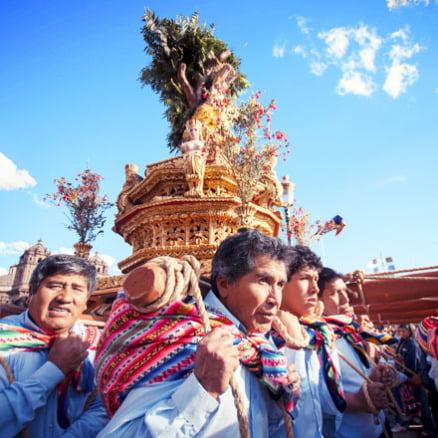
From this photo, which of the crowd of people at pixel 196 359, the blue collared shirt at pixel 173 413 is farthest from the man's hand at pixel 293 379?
the blue collared shirt at pixel 173 413

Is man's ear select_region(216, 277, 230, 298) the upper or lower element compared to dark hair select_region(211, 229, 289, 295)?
lower

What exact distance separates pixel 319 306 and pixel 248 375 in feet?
5.14

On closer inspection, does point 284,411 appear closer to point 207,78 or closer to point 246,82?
point 207,78

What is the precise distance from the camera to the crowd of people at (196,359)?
1.05 metres

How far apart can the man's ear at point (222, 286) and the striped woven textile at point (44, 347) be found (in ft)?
2.78

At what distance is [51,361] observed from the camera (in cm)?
162

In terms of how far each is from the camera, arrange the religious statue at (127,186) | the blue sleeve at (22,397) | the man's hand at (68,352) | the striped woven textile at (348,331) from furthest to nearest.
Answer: the religious statue at (127,186) < the striped woven textile at (348,331) < the man's hand at (68,352) < the blue sleeve at (22,397)

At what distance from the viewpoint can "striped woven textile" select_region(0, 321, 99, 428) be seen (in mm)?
1635

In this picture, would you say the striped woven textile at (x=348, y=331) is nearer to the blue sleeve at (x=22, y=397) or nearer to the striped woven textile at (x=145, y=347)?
the striped woven textile at (x=145, y=347)

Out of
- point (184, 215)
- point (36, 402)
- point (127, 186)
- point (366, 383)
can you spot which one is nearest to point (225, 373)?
point (36, 402)

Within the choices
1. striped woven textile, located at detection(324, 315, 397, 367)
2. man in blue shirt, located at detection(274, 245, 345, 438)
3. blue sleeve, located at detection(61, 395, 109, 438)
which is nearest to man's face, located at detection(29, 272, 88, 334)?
blue sleeve, located at detection(61, 395, 109, 438)

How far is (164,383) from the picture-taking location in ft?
3.66

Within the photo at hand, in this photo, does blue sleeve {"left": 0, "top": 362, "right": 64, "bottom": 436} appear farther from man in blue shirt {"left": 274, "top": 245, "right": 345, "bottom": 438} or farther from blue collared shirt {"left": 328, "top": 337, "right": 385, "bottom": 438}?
blue collared shirt {"left": 328, "top": 337, "right": 385, "bottom": 438}

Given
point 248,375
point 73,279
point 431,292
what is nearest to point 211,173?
point 431,292
